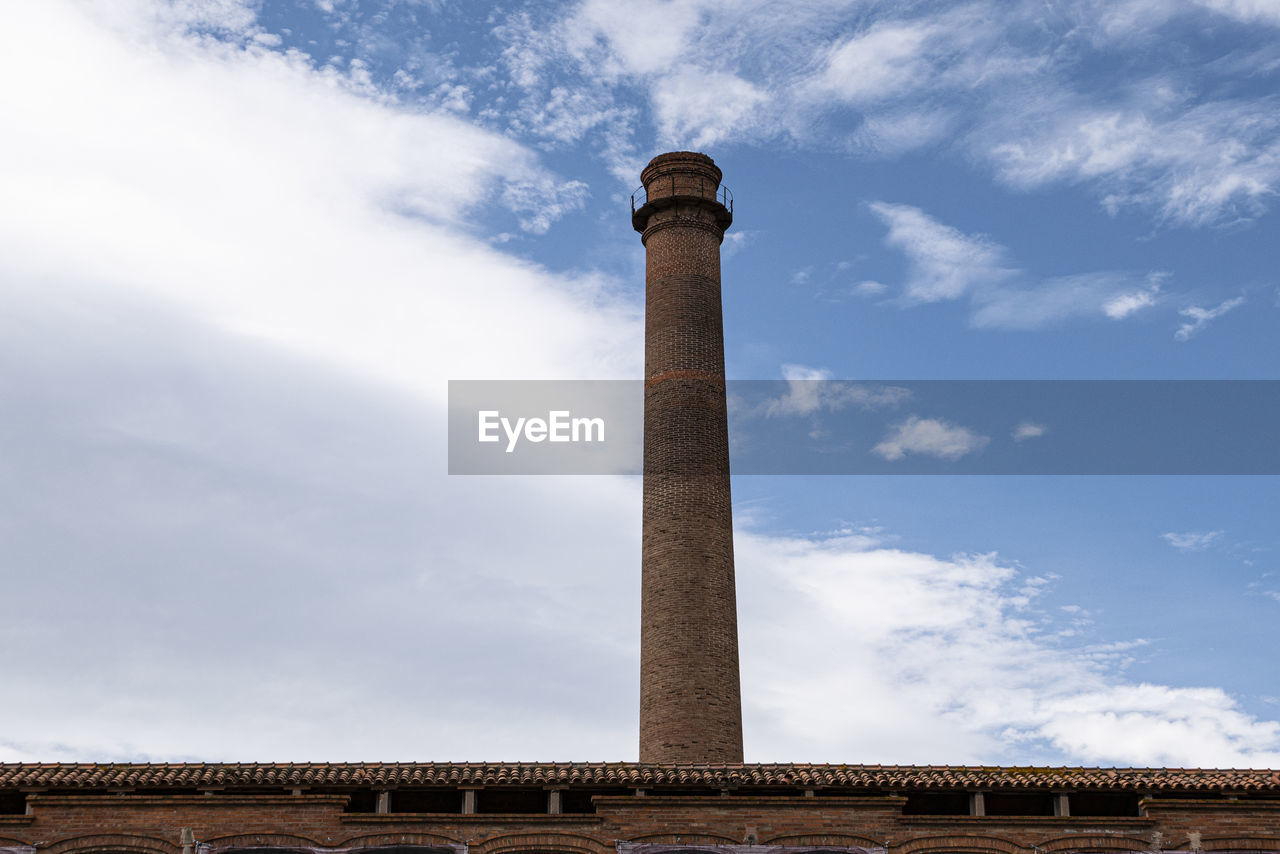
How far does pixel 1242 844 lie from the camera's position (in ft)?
77.9

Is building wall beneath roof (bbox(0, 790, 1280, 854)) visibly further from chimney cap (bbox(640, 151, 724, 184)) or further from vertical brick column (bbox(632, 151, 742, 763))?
chimney cap (bbox(640, 151, 724, 184))

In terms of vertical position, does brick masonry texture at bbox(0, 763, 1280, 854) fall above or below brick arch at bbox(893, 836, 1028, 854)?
above

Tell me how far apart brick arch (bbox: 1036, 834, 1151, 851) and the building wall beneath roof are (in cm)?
2

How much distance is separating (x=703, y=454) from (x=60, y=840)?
720 inches

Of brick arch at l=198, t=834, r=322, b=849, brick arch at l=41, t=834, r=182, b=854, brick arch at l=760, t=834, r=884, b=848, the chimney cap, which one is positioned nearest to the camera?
brick arch at l=41, t=834, r=182, b=854

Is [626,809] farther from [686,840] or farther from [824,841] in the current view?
[824,841]

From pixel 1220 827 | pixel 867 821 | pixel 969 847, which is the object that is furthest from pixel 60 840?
pixel 1220 827

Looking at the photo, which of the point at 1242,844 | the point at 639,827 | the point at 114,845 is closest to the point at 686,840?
the point at 639,827

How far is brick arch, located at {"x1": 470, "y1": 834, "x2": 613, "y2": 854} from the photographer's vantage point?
2353 cm

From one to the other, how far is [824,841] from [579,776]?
14.5 ft

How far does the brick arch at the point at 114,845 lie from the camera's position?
23.4 meters

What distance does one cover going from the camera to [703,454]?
118 feet

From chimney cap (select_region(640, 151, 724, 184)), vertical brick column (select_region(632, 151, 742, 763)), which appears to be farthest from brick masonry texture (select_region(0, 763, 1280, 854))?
chimney cap (select_region(640, 151, 724, 184))

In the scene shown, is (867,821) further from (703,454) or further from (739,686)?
(703,454)
